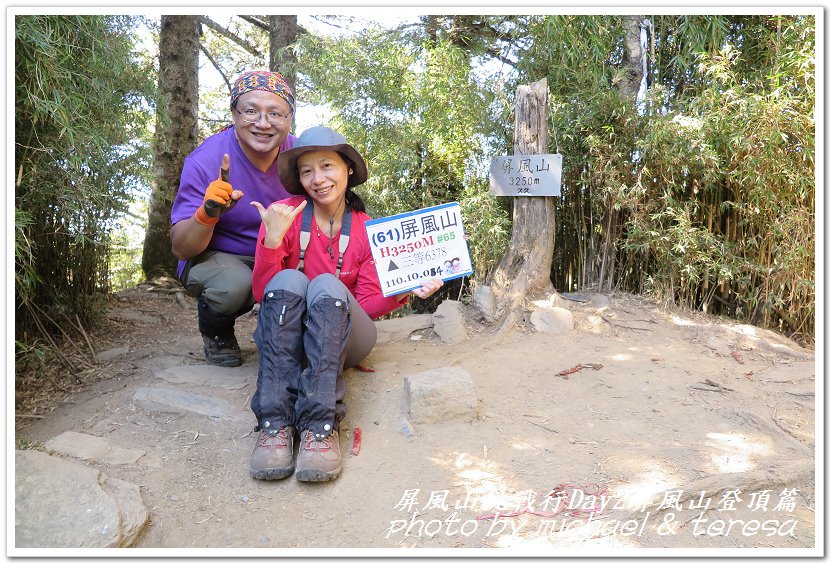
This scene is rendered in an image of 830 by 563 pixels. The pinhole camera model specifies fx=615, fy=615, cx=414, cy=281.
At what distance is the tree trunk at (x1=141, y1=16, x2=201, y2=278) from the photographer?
6172mm

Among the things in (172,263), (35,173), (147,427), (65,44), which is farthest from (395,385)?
(172,263)

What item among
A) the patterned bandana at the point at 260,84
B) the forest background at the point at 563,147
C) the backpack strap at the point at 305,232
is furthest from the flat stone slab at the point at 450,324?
the patterned bandana at the point at 260,84

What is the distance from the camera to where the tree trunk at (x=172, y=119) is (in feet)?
20.2

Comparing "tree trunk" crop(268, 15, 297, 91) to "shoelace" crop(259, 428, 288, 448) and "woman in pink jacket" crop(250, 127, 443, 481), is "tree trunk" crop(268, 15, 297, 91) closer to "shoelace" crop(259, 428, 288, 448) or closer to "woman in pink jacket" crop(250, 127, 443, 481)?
"woman in pink jacket" crop(250, 127, 443, 481)

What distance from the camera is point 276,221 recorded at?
2697 millimetres

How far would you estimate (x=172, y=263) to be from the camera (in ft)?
21.1

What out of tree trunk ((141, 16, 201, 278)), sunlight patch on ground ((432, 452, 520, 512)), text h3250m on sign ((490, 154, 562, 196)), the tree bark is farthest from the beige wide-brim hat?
tree trunk ((141, 16, 201, 278))

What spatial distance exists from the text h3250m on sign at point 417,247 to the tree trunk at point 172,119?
3.93 metres

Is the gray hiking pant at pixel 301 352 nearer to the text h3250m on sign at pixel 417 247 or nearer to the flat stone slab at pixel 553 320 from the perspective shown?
the text h3250m on sign at pixel 417 247

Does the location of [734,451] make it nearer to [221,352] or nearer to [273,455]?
[273,455]

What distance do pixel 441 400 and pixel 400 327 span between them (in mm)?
1423

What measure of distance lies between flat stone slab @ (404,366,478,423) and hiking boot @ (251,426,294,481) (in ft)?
2.01

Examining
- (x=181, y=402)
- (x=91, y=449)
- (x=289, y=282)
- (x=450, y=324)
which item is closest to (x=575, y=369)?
(x=450, y=324)

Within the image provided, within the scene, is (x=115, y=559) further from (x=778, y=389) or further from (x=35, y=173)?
(x=778, y=389)
